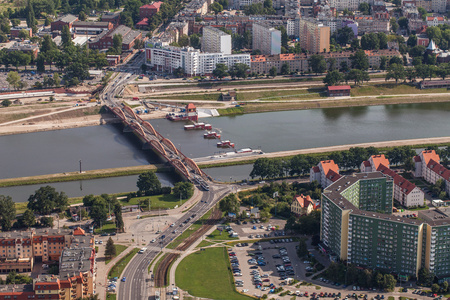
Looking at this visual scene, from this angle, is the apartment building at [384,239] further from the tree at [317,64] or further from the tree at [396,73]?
the tree at [317,64]

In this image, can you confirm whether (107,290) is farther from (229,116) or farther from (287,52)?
(287,52)

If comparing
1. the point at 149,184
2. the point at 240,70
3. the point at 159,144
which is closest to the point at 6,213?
the point at 149,184

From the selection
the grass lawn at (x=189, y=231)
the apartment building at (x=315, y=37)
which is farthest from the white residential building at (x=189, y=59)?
the grass lawn at (x=189, y=231)

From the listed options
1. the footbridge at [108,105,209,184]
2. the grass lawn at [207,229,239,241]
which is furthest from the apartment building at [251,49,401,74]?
the grass lawn at [207,229,239,241]

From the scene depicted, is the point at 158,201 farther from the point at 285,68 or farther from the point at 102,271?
the point at 285,68

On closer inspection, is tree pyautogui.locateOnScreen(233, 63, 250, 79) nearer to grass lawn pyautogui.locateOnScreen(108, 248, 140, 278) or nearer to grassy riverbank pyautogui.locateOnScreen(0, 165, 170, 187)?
grassy riverbank pyautogui.locateOnScreen(0, 165, 170, 187)

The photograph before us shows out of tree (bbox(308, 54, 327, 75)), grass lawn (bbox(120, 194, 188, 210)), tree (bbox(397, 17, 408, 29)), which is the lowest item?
grass lawn (bbox(120, 194, 188, 210))
